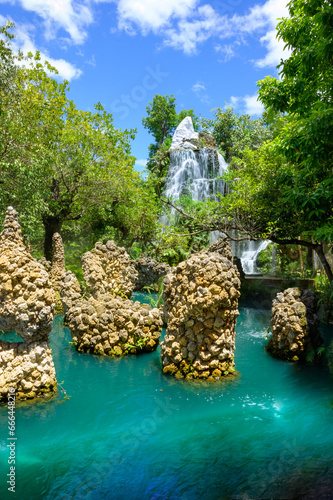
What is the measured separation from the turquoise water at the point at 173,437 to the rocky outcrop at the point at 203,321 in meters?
0.32

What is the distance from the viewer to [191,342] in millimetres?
5895

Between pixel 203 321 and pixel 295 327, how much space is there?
8.33 ft

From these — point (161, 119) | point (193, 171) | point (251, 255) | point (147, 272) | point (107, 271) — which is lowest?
point (107, 271)

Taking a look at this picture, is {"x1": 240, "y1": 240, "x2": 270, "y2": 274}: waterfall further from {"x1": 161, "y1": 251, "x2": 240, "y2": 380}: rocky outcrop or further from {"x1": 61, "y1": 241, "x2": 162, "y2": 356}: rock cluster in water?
{"x1": 161, "y1": 251, "x2": 240, "y2": 380}: rocky outcrop

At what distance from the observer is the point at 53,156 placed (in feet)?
40.4

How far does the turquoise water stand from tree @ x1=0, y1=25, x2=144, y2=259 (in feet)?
22.0

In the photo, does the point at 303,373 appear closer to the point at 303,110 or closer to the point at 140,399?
the point at 140,399

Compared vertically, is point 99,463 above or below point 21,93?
below

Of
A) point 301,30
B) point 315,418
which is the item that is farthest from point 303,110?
point 315,418

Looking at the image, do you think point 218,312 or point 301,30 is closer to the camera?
point 218,312

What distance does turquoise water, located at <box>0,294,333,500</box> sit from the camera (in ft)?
10.5

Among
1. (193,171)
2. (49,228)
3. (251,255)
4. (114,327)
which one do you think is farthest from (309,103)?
(193,171)

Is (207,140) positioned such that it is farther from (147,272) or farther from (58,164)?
(58,164)

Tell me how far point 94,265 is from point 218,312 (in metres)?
6.33
